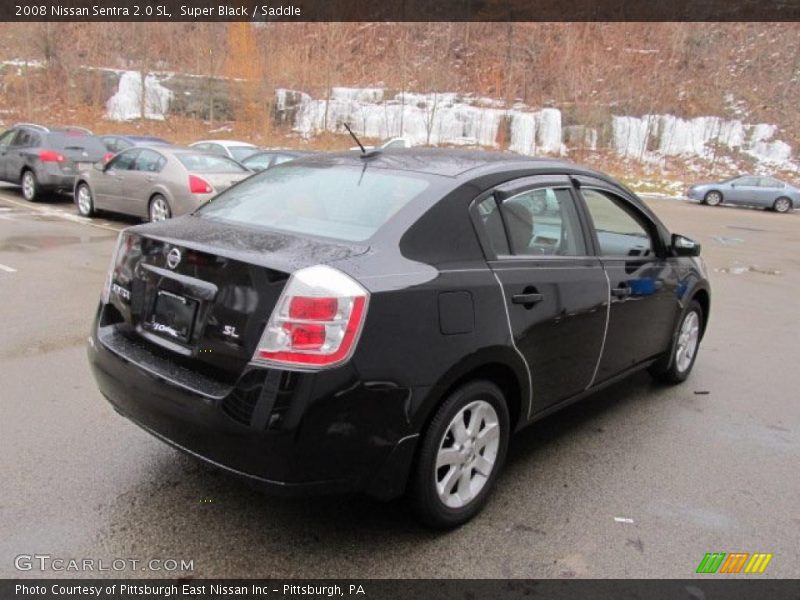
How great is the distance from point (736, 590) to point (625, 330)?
165cm

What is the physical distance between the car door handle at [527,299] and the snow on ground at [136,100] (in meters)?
43.9

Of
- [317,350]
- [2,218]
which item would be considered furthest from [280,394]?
[2,218]

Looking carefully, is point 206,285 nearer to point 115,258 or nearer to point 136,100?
point 115,258

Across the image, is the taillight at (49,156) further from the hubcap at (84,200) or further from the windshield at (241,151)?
the windshield at (241,151)

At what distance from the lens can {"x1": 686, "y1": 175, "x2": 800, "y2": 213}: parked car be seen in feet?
79.8

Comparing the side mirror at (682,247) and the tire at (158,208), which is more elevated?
the side mirror at (682,247)

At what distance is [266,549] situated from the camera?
2754mm

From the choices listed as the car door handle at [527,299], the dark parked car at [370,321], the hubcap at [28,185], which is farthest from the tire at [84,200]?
the car door handle at [527,299]

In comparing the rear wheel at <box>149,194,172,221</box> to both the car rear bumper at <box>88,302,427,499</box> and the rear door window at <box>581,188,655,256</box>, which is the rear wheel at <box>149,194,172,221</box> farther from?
the car rear bumper at <box>88,302,427,499</box>

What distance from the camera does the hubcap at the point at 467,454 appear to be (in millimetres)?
2875

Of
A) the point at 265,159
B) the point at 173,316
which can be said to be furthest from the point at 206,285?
the point at 265,159

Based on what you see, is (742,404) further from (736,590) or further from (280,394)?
(280,394)

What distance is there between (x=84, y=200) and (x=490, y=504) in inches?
442

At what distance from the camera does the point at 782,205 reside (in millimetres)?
24375
